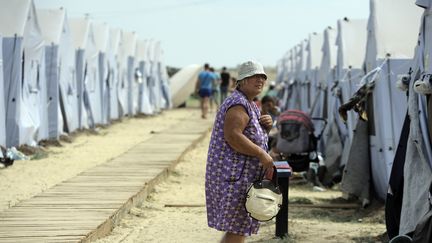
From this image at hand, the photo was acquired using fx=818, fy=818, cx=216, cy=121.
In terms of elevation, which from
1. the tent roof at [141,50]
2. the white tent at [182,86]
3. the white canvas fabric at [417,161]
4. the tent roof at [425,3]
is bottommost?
the white tent at [182,86]

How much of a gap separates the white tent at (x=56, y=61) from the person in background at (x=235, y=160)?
12.0m

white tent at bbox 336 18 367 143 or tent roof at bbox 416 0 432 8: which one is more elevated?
tent roof at bbox 416 0 432 8

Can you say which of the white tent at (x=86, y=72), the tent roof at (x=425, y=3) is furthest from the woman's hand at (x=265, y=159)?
the white tent at (x=86, y=72)

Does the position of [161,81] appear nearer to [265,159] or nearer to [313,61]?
[313,61]

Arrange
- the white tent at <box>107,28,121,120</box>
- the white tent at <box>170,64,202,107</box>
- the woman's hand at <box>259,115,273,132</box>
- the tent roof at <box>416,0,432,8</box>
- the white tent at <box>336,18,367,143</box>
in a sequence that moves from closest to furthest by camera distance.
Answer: the woman's hand at <box>259,115,273,132</box> < the tent roof at <box>416,0,432,8</box> < the white tent at <box>336,18,367,143</box> < the white tent at <box>107,28,121,120</box> < the white tent at <box>170,64,202,107</box>

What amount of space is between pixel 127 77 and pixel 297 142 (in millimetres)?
17000

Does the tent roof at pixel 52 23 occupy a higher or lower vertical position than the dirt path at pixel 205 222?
higher

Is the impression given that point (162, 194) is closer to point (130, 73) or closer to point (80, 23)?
point (80, 23)

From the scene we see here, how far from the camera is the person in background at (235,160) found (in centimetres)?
543

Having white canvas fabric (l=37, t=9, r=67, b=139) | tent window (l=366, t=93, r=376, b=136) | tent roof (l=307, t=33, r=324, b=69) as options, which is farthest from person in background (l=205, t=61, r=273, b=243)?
tent roof (l=307, t=33, r=324, b=69)

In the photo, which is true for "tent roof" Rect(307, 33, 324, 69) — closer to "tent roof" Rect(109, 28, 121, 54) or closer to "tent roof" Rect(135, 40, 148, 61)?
"tent roof" Rect(109, 28, 121, 54)

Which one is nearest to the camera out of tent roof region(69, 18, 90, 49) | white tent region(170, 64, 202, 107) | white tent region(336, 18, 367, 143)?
white tent region(336, 18, 367, 143)

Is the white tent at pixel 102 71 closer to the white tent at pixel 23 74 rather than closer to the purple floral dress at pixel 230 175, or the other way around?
the white tent at pixel 23 74

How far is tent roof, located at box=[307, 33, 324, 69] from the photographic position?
22.7 metres
